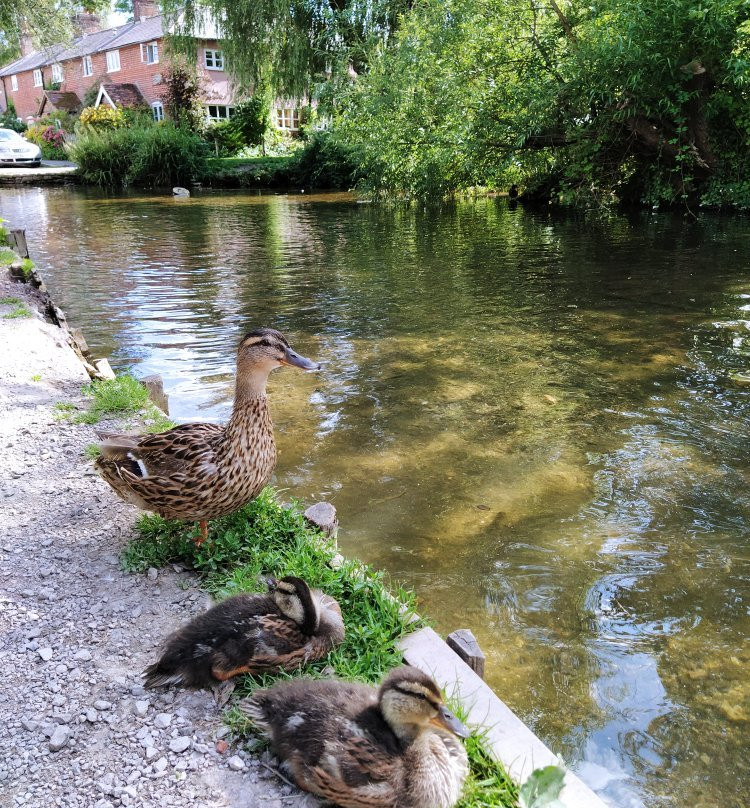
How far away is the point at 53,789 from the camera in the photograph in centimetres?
288

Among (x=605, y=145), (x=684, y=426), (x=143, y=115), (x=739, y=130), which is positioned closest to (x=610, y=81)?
(x=605, y=145)

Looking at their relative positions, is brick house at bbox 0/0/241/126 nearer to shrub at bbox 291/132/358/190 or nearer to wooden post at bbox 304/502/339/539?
shrub at bbox 291/132/358/190

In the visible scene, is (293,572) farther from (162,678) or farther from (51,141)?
(51,141)

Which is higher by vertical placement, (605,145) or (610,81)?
(610,81)

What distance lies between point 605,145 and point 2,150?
38.9 meters

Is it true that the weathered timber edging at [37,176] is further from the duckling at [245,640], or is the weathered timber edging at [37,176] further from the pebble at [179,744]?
the pebble at [179,744]

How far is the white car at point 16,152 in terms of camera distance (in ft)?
146

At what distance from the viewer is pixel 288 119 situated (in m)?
55.3

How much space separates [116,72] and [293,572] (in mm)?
64678

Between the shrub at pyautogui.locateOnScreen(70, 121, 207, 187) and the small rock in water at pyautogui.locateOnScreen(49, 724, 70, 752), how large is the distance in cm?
4219

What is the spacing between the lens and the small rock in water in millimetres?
3074

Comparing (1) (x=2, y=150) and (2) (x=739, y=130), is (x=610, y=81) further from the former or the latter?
(1) (x=2, y=150)

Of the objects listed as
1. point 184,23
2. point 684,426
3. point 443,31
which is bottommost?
point 684,426

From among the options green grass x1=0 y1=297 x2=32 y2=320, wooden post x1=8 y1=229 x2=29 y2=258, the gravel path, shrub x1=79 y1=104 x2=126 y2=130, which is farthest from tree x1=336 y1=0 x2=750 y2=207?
shrub x1=79 y1=104 x2=126 y2=130
